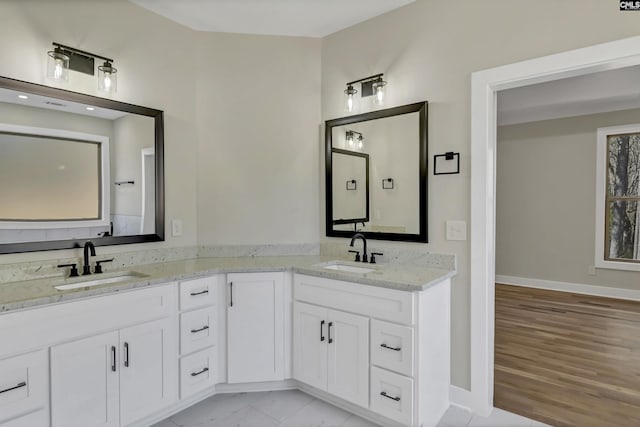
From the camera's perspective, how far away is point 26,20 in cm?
198

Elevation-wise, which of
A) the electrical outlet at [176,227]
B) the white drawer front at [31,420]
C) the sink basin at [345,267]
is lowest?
the white drawer front at [31,420]

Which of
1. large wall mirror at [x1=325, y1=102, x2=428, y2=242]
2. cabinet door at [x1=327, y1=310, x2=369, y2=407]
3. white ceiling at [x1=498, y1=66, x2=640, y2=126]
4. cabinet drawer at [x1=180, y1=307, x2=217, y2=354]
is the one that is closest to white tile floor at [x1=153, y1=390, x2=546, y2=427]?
cabinet door at [x1=327, y1=310, x2=369, y2=407]

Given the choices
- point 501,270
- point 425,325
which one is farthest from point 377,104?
point 501,270

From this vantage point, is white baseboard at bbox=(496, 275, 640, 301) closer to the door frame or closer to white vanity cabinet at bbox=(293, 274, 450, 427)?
the door frame

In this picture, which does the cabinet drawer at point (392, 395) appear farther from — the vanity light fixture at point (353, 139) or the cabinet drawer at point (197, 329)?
the vanity light fixture at point (353, 139)

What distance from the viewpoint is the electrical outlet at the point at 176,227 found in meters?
2.67

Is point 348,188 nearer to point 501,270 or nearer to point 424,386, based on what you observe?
point 424,386

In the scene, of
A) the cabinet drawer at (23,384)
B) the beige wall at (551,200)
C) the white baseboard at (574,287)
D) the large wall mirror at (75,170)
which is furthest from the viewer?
the beige wall at (551,200)

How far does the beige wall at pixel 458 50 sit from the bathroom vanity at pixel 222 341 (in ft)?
0.71

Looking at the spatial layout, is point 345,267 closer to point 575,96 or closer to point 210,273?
point 210,273

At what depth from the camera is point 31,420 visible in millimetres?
1568

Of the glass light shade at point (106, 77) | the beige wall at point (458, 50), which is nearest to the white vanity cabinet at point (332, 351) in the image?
the beige wall at point (458, 50)

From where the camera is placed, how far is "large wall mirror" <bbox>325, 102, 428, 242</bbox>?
241 cm

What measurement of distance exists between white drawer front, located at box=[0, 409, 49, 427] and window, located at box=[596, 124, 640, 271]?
606 centimetres
